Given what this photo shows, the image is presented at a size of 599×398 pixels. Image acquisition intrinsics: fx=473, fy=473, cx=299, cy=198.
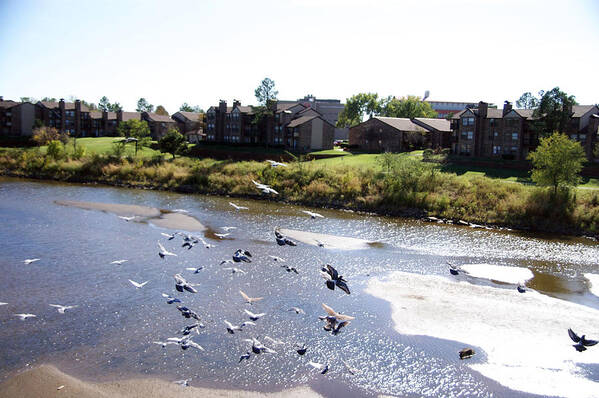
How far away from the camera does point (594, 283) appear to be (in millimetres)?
30266

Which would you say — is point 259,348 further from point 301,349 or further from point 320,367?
point 320,367

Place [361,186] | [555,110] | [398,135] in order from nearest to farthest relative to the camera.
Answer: [361,186] → [555,110] → [398,135]

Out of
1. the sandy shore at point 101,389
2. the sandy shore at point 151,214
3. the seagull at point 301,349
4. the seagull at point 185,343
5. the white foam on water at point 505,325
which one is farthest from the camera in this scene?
the sandy shore at point 151,214

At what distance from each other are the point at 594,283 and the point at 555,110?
1710 inches

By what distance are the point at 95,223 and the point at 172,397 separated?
29118 mm

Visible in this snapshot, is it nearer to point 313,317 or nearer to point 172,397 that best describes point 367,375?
point 313,317

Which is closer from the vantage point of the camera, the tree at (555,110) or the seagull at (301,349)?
the seagull at (301,349)

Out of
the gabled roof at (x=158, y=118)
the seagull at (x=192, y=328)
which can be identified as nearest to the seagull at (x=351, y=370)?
the seagull at (x=192, y=328)

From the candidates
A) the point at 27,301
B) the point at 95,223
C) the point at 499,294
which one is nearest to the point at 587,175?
the point at 499,294

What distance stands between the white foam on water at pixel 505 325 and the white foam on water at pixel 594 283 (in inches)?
144

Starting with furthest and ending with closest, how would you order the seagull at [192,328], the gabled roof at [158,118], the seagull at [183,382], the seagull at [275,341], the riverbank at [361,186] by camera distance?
the gabled roof at [158,118], the riverbank at [361,186], the seagull at [192,328], the seagull at [275,341], the seagull at [183,382]

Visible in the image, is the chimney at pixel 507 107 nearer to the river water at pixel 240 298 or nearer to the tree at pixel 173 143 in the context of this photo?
the river water at pixel 240 298

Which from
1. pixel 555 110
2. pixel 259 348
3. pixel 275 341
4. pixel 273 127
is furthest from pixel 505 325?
pixel 273 127

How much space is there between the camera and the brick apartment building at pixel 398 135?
85.6 metres
